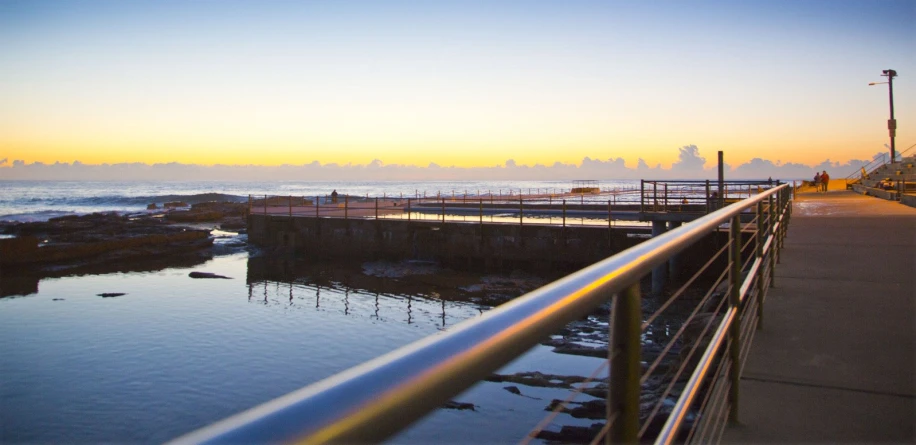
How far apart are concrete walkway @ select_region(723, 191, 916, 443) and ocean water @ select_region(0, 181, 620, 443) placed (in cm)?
136

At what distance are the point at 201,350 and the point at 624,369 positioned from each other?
10.5 meters

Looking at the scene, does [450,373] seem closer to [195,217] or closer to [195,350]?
[195,350]

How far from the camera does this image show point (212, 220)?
42500 mm

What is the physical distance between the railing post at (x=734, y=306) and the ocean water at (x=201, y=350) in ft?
3.86

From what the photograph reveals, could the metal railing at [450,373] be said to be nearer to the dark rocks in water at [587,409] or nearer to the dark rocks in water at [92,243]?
the dark rocks in water at [587,409]

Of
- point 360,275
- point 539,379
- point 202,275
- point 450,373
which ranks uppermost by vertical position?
point 450,373

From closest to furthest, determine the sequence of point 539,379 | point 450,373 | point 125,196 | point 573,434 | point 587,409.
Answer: point 450,373 → point 573,434 → point 587,409 → point 539,379 → point 125,196

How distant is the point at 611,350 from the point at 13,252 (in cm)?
2573

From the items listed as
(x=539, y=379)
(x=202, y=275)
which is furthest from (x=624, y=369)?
(x=202, y=275)

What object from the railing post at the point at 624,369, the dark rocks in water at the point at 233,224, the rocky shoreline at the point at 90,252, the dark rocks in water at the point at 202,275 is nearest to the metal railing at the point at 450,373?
the railing post at the point at 624,369

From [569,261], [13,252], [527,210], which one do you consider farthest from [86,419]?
[527,210]

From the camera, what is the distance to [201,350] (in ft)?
34.5

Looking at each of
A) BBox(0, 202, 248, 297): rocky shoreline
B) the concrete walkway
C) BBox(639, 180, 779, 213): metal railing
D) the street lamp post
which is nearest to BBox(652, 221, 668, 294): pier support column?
BBox(639, 180, 779, 213): metal railing

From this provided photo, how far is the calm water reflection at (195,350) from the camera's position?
24.5ft
